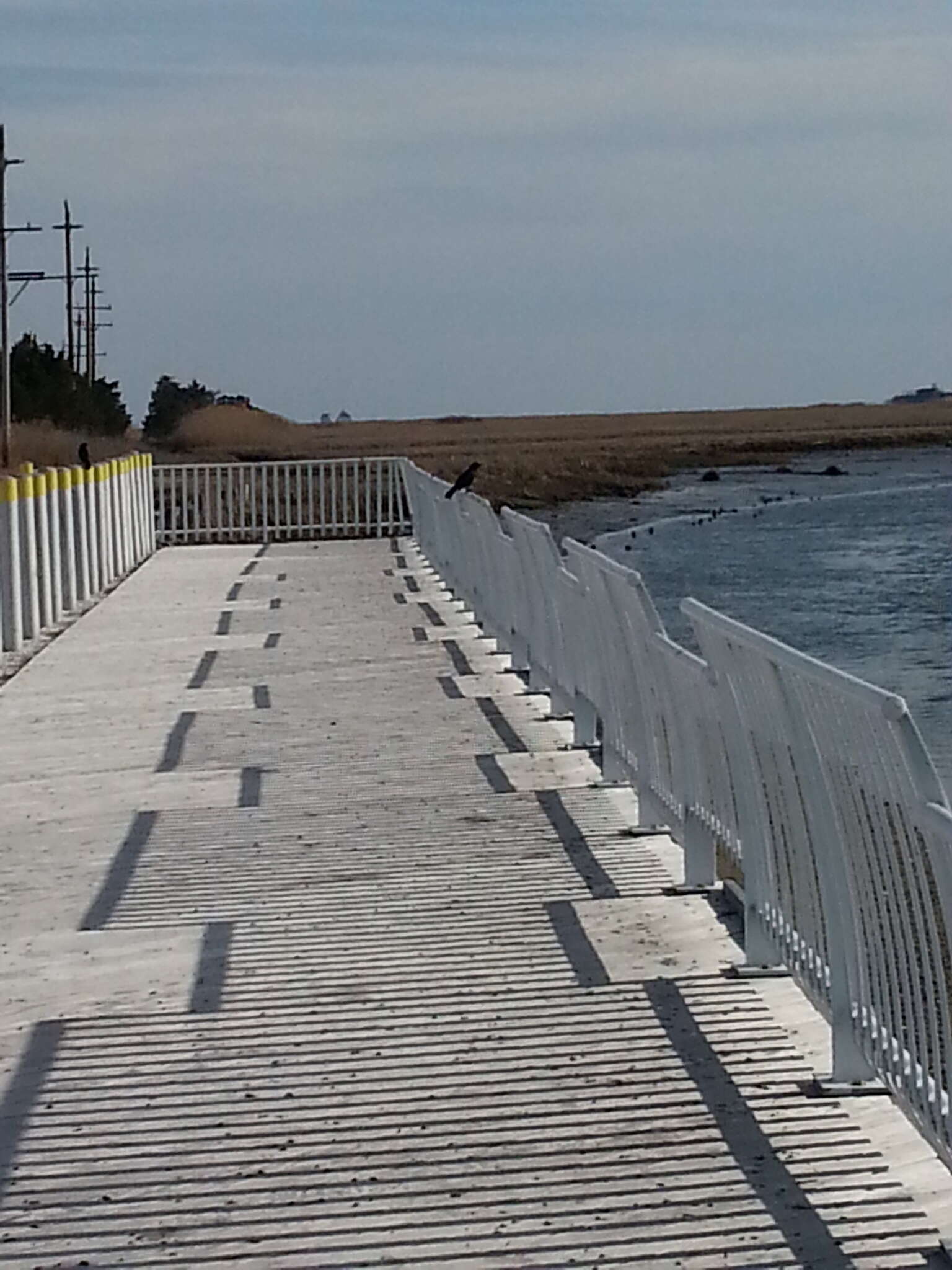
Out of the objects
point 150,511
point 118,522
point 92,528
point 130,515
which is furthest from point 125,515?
point 92,528

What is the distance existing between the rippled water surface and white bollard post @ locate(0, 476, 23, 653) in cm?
545

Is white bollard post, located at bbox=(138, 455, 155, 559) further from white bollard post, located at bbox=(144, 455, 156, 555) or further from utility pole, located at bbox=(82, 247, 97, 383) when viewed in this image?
utility pole, located at bbox=(82, 247, 97, 383)

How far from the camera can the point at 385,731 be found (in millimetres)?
14195

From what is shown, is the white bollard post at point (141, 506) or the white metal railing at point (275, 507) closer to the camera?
the white bollard post at point (141, 506)

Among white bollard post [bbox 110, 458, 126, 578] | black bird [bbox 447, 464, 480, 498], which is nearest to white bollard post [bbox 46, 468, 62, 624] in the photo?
black bird [bbox 447, 464, 480, 498]

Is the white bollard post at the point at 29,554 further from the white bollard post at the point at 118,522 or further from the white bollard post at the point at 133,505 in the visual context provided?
the white bollard post at the point at 133,505

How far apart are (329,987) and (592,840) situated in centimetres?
267

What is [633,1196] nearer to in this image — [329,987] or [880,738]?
[880,738]

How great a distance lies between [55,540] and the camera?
74.4 ft

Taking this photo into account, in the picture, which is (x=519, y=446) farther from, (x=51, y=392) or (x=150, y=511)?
(x=150, y=511)

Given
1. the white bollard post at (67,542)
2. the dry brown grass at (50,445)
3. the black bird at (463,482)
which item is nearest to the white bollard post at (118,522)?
the white bollard post at (67,542)

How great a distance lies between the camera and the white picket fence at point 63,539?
19.3m

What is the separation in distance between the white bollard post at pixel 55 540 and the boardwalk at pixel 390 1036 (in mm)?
8548

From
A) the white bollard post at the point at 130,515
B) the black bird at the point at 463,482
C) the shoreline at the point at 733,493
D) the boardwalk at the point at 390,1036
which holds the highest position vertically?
the black bird at the point at 463,482
